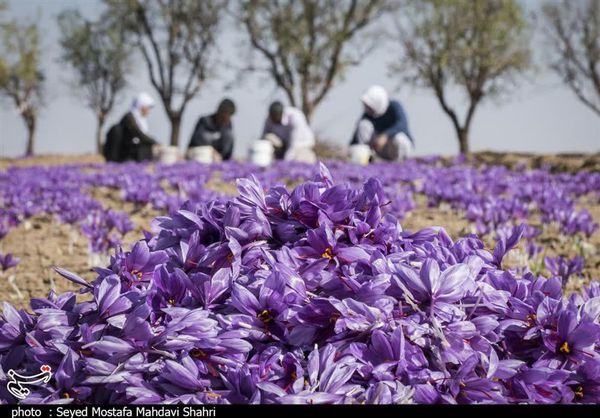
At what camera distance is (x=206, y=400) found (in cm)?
165

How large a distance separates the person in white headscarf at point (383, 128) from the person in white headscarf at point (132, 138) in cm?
681

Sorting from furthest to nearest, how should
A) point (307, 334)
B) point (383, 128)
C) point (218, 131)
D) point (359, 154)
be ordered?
point (218, 131)
point (383, 128)
point (359, 154)
point (307, 334)

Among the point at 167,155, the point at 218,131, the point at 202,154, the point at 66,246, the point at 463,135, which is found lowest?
the point at 66,246

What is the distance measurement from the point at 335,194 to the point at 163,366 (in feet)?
2.29

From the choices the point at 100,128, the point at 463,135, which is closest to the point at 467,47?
the point at 463,135

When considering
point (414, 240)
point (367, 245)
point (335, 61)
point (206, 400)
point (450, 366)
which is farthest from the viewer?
point (335, 61)

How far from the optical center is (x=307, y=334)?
175 centimetres

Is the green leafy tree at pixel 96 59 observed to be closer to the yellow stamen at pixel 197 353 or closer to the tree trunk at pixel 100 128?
the tree trunk at pixel 100 128

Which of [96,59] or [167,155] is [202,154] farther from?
[96,59]

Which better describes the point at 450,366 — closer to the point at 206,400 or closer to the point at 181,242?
the point at 206,400

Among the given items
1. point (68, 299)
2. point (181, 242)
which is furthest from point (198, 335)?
point (68, 299)

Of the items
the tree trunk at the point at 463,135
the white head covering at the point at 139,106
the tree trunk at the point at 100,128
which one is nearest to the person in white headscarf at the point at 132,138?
the white head covering at the point at 139,106

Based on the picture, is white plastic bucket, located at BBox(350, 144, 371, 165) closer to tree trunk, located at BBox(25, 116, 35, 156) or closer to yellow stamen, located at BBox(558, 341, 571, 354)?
yellow stamen, located at BBox(558, 341, 571, 354)

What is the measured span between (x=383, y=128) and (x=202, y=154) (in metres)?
5.05
